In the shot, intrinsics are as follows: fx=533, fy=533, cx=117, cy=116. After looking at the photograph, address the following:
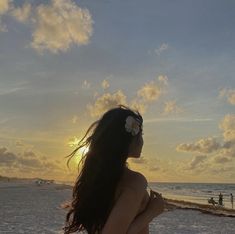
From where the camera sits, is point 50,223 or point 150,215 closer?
point 150,215

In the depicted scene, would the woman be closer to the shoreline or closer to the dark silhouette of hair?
the dark silhouette of hair

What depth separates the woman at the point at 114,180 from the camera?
3.06 metres

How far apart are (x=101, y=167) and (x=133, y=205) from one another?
343 mm

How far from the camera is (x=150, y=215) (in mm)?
3176

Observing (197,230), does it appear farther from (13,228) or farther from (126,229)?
(126,229)

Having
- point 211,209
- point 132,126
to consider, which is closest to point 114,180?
point 132,126

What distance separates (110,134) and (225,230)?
26497mm

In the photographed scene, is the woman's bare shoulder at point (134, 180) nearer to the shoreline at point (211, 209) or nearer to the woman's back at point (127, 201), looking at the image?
the woman's back at point (127, 201)

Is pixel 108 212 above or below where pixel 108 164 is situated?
below

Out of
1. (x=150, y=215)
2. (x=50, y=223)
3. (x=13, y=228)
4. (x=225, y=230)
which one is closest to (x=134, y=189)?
(x=150, y=215)

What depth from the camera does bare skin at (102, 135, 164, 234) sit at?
2.97 meters

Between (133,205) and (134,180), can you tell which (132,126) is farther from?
(133,205)

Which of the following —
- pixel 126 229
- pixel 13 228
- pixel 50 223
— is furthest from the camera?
pixel 50 223

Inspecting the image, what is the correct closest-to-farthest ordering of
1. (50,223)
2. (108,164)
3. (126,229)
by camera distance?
(126,229), (108,164), (50,223)
